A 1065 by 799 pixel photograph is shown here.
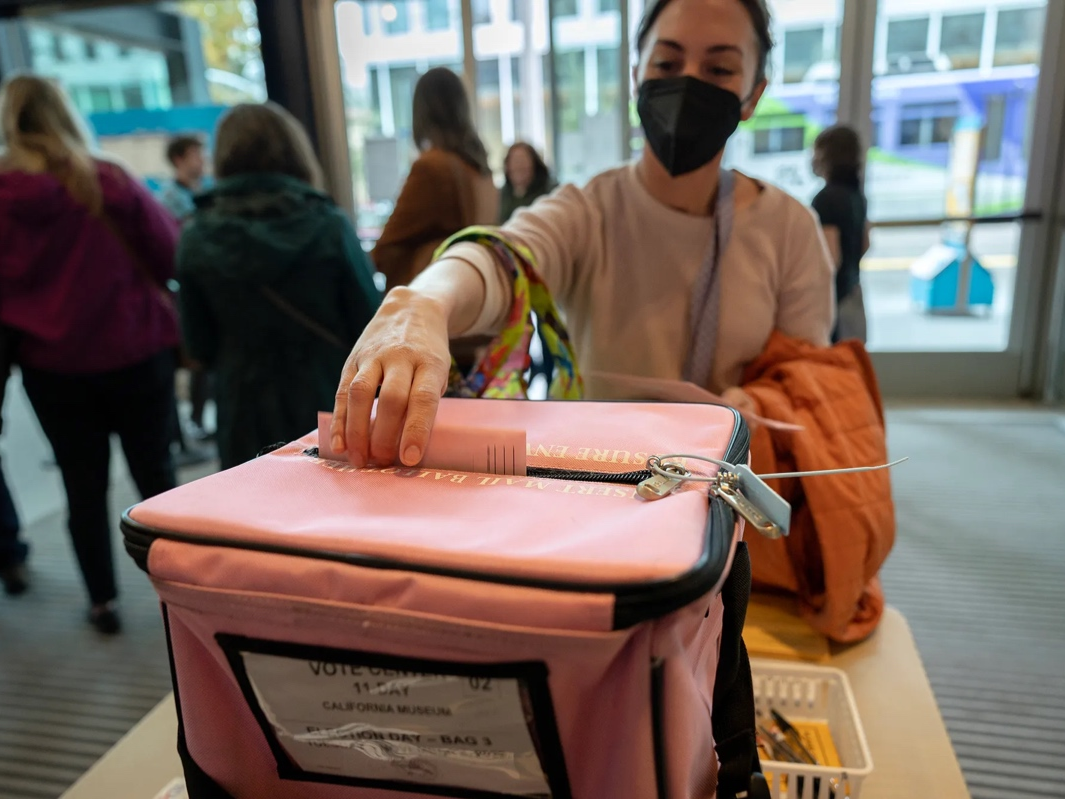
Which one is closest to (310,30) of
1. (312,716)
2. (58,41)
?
(58,41)

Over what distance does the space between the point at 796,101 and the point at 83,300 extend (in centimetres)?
342

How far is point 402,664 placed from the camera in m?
0.43

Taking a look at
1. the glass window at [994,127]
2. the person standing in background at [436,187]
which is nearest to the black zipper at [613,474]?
the person standing in background at [436,187]

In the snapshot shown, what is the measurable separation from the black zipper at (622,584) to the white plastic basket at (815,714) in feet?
1.24

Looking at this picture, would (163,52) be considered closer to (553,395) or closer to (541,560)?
(553,395)

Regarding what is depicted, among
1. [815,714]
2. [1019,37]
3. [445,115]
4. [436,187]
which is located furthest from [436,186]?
[1019,37]

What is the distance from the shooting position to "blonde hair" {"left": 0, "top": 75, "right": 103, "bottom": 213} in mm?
1784

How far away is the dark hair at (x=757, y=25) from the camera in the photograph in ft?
3.26

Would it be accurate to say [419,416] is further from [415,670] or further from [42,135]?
[42,135]

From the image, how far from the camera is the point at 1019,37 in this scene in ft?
11.4

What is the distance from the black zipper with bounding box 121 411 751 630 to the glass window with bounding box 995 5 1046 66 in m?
4.07

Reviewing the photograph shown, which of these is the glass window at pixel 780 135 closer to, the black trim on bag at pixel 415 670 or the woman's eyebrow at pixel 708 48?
the woman's eyebrow at pixel 708 48

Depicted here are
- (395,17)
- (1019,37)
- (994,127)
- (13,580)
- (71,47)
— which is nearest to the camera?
(13,580)

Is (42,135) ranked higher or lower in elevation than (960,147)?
higher
